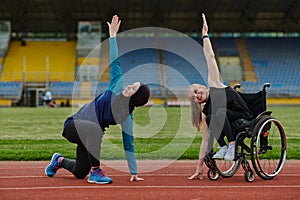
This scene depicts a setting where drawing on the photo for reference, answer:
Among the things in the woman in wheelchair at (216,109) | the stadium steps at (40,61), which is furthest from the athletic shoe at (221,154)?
the stadium steps at (40,61)

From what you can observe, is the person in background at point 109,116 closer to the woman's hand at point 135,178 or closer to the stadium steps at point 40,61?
the woman's hand at point 135,178

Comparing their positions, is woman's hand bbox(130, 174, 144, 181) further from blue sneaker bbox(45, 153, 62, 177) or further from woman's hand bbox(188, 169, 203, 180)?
blue sneaker bbox(45, 153, 62, 177)

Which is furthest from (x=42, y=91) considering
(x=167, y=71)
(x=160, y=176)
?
(x=160, y=176)

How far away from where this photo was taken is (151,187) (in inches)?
225

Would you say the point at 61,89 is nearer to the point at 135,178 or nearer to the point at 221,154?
the point at 135,178

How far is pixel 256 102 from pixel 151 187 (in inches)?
70.7

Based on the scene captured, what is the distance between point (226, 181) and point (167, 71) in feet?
123

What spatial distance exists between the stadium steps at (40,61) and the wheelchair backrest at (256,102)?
38.2 meters

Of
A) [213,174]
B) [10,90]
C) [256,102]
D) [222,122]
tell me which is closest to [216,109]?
[222,122]

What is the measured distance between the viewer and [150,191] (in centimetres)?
545

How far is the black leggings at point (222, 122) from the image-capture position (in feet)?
19.5

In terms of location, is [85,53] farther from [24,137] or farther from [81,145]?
[81,145]

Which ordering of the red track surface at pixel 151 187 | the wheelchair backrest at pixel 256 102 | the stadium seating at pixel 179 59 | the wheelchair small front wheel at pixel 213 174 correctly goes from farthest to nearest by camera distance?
the stadium seating at pixel 179 59 → the wheelchair backrest at pixel 256 102 → the wheelchair small front wheel at pixel 213 174 → the red track surface at pixel 151 187

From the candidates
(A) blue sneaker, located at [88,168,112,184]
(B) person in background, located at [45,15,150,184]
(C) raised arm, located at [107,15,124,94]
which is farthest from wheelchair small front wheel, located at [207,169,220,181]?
(C) raised arm, located at [107,15,124,94]
